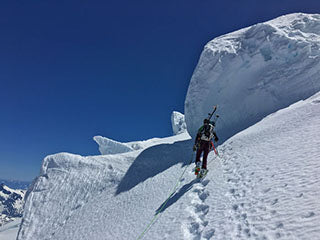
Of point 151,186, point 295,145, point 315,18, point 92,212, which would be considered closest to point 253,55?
point 315,18

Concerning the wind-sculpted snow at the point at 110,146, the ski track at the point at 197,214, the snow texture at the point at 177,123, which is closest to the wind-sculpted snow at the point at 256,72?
the ski track at the point at 197,214

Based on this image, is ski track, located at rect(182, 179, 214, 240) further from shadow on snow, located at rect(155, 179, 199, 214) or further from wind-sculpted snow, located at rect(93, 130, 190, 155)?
wind-sculpted snow, located at rect(93, 130, 190, 155)

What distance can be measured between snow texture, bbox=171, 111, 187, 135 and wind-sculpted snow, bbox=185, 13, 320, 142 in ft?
82.9

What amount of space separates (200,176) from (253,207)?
3419mm

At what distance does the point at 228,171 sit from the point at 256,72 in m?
10.4

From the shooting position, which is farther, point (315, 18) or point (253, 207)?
point (315, 18)

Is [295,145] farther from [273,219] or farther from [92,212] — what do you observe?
[92,212]

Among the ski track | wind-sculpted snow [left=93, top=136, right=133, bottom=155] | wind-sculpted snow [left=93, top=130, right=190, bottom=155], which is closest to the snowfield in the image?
the ski track

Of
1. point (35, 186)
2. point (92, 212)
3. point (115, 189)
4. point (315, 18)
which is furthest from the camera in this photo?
point (315, 18)

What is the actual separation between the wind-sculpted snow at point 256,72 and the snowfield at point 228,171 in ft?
0.25

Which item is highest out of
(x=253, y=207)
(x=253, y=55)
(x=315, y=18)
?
(x=315, y=18)

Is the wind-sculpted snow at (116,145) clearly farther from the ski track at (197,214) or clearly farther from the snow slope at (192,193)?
the ski track at (197,214)

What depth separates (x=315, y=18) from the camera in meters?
14.8

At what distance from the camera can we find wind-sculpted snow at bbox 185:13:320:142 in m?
12.9
